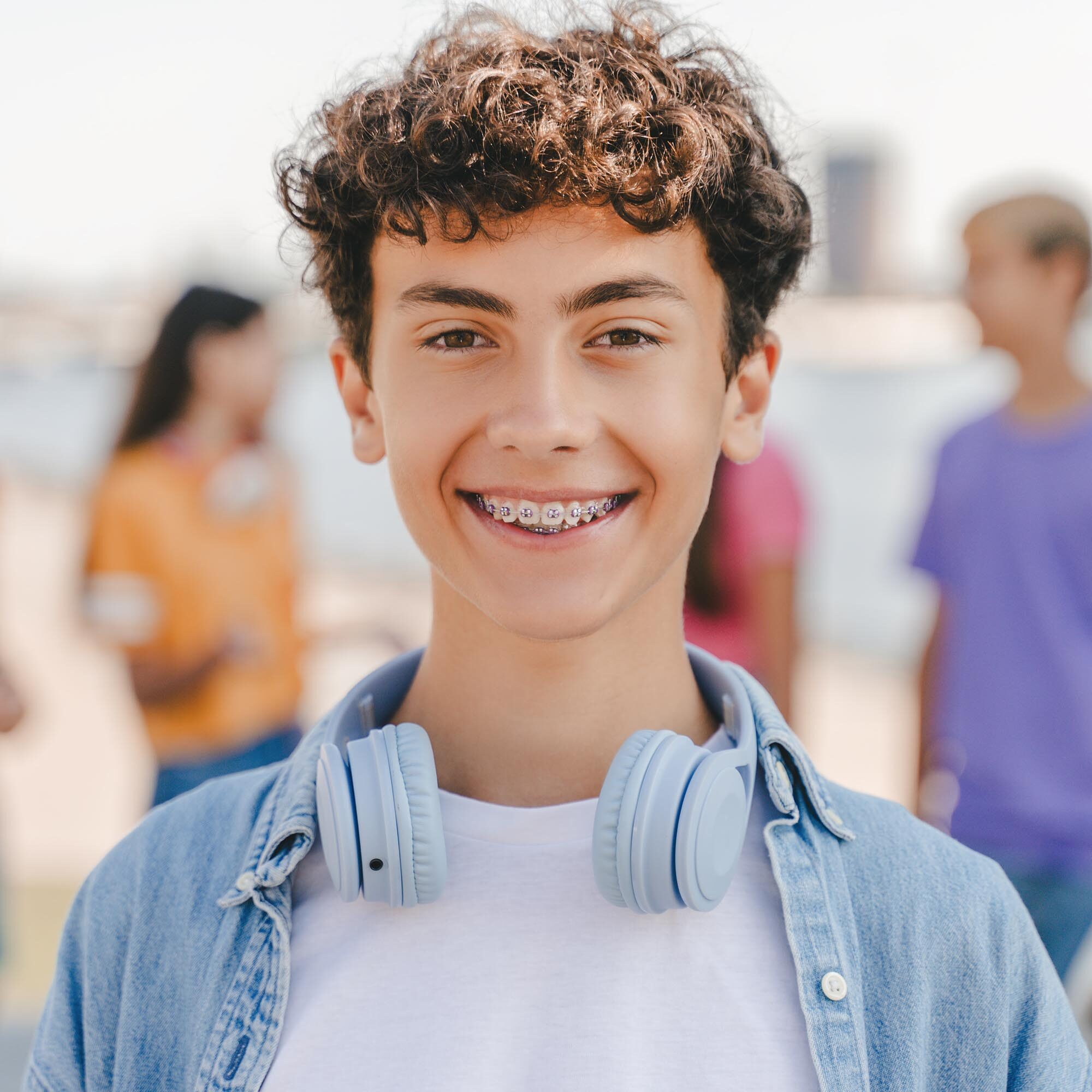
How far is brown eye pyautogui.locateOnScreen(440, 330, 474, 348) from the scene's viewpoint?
1.32 meters

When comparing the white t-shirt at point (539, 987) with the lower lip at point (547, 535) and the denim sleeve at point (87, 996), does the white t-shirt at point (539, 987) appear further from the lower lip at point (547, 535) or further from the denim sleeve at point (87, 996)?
the lower lip at point (547, 535)

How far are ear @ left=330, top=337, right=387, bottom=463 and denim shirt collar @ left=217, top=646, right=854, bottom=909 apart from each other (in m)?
0.29

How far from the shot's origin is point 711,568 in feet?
10.3

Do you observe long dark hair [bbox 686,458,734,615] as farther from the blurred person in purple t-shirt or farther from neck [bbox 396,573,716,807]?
neck [bbox 396,573,716,807]

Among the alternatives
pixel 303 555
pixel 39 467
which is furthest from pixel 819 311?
pixel 303 555

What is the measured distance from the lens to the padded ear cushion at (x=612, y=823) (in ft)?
3.96

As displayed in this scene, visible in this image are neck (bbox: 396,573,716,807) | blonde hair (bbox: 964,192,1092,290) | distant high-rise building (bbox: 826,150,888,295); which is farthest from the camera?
distant high-rise building (bbox: 826,150,888,295)

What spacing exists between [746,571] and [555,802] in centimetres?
185

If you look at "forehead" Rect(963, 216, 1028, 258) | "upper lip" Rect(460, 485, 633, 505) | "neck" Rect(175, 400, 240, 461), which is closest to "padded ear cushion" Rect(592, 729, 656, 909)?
"upper lip" Rect(460, 485, 633, 505)

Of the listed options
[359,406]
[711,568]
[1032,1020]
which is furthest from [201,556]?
[1032,1020]

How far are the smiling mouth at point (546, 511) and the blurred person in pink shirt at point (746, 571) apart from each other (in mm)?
1770

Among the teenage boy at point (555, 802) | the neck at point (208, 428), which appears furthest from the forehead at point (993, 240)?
the neck at point (208, 428)

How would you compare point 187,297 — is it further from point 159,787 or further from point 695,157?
point 695,157

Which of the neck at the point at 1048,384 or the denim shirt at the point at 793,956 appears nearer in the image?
the denim shirt at the point at 793,956
